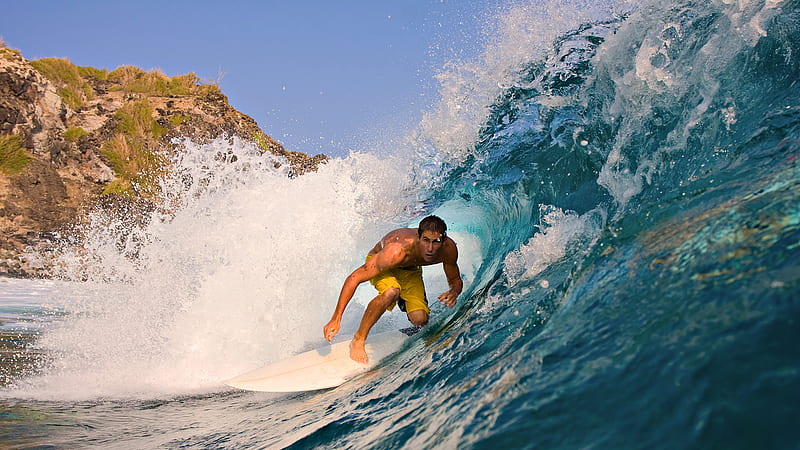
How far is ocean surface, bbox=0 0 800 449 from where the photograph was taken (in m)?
1.41

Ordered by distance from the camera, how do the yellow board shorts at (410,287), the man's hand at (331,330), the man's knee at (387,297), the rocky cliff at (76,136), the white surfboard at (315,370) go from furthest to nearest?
the rocky cliff at (76,136) < the yellow board shorts at (410,287) < the man's knee at (387,297) < the man's hand at (331,330) < the white surfboard at (315,370)

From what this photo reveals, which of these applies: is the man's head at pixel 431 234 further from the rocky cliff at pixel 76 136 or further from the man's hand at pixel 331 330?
the rocky cliff at pixel 76 136

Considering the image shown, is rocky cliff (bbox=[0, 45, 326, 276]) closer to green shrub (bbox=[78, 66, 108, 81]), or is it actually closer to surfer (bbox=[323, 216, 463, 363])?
green shrub (bbox=[78, 66, 108, 81])

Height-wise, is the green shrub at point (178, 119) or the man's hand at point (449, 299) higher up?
the green shrub at point (178, 119)

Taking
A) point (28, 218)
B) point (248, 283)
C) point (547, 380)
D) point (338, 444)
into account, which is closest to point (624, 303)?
point (547, 380)

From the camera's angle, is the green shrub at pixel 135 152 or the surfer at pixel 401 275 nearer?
the surfer at pixel 401 275

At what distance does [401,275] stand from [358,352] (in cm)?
97

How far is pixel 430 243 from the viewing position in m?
4.20

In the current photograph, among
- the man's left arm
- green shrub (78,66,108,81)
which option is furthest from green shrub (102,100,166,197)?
the man's left arm

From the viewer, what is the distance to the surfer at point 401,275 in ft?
13.6

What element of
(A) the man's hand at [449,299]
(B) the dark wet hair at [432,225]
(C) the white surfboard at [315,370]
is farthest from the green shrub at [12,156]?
(B) the dark wet hair at [432,225]

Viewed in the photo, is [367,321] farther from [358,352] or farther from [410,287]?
[410,287]

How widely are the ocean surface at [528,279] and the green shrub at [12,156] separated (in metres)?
7.07

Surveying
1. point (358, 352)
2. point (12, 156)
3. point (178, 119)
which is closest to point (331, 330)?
point (358, 352)
